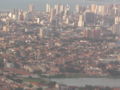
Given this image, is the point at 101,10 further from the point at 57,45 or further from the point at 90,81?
the point at 90,81

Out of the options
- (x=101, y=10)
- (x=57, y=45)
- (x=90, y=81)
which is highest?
(x=101, y=10)

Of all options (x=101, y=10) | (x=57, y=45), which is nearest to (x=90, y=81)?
(x=57, y=45)

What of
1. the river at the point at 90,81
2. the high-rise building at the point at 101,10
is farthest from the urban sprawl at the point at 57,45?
the river at the point at 90,81

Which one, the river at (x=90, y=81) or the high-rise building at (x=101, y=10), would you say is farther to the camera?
the high-rise building at (x=101, y=10)

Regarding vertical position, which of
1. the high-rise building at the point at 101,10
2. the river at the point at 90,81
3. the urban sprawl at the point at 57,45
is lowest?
the river at the point at 90,81

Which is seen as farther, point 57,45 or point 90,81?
point 57,45

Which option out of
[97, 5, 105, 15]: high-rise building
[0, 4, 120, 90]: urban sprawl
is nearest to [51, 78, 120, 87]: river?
[0, 4, 120, 90]: urban sprawl

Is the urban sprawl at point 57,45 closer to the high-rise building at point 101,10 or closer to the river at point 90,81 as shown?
the high-rise building at point 101,10

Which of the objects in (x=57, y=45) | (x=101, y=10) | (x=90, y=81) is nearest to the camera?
(x=90, y=81)

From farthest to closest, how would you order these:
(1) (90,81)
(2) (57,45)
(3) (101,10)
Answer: (3) (101,10) → (2) (57,45) → (1) (90,81)

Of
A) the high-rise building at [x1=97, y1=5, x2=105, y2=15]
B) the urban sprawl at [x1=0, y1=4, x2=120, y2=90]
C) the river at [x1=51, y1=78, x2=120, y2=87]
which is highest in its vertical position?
the high-rise building at [x1=97, y1=5, x2=105, y2=15]

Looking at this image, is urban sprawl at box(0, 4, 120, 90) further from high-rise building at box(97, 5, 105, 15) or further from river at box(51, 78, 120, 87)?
river at box(51, 78, 120, 87)

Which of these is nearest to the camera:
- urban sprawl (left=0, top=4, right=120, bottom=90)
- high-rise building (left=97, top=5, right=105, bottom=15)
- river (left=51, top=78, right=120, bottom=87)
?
river (left=51, top=78, right=120, bottom=87)

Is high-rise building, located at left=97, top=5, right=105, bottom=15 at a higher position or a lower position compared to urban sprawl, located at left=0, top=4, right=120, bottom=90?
higher
